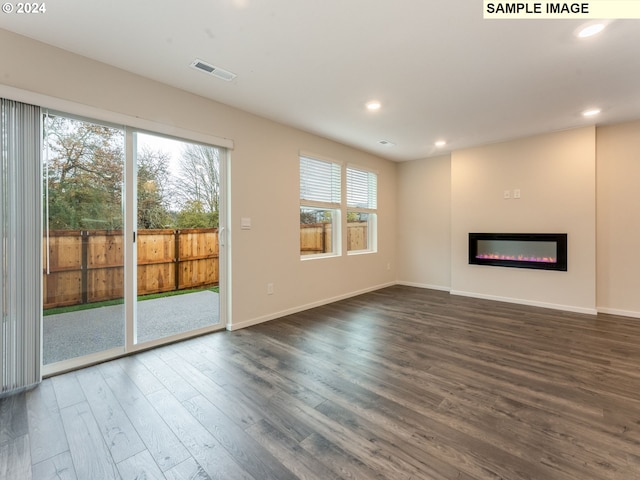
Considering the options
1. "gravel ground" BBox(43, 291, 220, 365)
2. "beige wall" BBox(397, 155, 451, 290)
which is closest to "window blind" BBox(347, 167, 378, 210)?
"beige wall" BBox(397, 155, 451, 290)

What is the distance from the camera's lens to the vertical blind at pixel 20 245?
2.07 m

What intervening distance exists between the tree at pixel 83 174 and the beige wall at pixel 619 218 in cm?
591

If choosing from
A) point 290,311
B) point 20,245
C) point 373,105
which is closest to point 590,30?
point 373,105

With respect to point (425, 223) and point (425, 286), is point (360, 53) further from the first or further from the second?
point (425, 286)

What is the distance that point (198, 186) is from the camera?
3.24 metres

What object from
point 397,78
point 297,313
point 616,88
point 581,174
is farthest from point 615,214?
point 297,313

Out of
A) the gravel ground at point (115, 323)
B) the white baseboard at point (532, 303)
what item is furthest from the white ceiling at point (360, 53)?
the white baseboard at point (532, 303)

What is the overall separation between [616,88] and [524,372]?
295 centimetres

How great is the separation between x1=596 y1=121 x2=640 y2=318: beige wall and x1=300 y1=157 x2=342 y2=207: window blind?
3.70 m

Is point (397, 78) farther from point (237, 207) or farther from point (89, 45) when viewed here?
point (89, 45)

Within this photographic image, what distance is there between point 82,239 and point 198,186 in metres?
1.17

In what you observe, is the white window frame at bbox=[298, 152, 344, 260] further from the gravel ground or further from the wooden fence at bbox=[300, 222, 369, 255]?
the gravel ground

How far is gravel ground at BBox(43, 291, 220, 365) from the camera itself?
2393 mm

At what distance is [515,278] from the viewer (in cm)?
458
